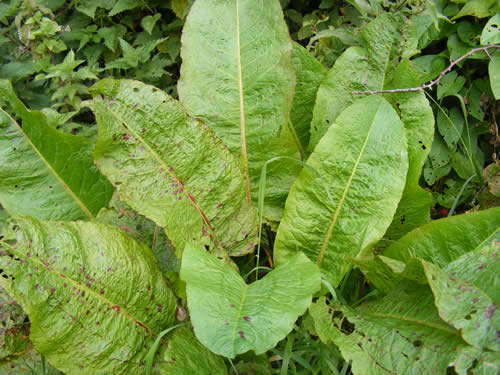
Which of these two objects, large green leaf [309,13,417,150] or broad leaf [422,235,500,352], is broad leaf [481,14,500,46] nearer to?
large green leaf [309,13,417,150]

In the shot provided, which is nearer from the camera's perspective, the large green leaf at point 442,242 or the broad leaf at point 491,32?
the large green leaf at point 442,242

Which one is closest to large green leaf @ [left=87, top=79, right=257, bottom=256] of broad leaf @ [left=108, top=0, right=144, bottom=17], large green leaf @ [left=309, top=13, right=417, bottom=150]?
large green leaf @ [left=309, top=13, right=417, bottom=150]

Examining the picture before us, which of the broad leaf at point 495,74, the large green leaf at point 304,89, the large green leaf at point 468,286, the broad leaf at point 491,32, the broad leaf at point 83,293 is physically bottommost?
the broad leaf at point 83,293

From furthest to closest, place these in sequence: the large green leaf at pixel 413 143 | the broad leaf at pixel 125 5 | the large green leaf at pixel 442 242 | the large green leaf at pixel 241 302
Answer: the broad leaf at pixel 125 5, the large green leaf at pixel 413 143, the large green leaf at pixel 442 242, the large green leaf at pixel 241 302

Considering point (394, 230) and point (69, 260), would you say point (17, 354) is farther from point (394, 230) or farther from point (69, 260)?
point (394, 230)

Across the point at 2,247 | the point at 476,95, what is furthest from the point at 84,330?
the point at 476,95

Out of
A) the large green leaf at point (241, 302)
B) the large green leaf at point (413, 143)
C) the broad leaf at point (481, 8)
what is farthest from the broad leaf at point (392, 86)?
the large green leaf at point (241, 302)

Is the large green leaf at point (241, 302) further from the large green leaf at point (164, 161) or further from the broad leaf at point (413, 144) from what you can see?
the broad leaf at point (413, 144)

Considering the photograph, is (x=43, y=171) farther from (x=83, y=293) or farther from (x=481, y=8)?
Answer: (x=481, y=8)
